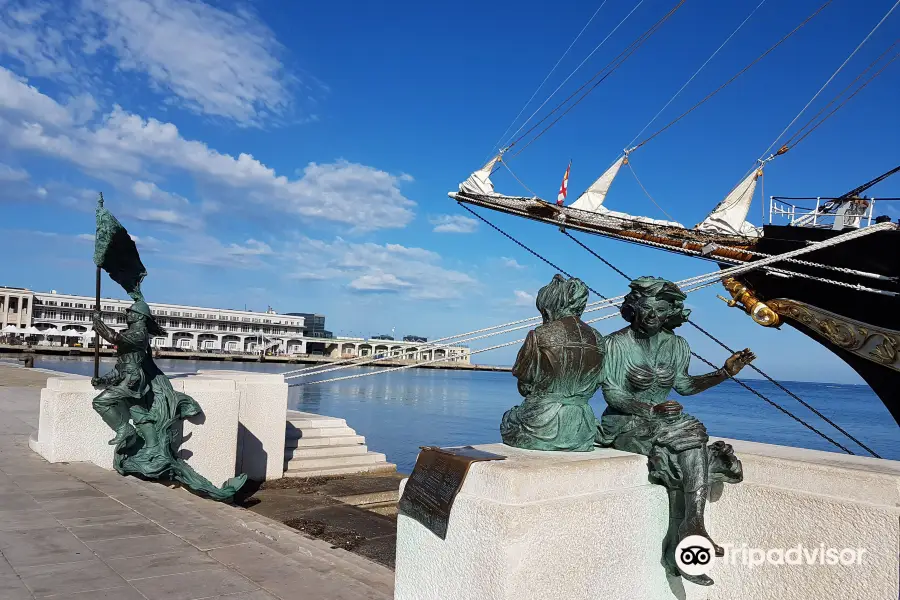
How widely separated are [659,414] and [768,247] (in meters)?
11.2

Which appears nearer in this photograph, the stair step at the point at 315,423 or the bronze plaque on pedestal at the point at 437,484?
the bronze plaque on pedestal at the point at 437,484

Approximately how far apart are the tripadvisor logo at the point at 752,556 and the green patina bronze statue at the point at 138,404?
5166mm

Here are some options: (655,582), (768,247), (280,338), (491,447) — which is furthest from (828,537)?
(280,338)

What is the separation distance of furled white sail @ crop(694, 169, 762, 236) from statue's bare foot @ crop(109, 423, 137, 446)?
37.8 ft

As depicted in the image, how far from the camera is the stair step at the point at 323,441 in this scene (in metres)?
10.6

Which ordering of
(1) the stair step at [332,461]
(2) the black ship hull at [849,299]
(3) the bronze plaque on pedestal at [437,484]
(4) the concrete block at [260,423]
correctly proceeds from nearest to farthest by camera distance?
(3) the bronze plaque on pedestal at [437,484]
(4) the concrete block at [260,423]
(1) the stair step at [332,461]
(2) the black ship hull at [849,299]

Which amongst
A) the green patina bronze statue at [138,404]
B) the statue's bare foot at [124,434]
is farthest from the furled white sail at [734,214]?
the statue's bare foot at [124,434]

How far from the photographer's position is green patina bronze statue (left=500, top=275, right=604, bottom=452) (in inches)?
155

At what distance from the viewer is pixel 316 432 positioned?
11164 millimetres

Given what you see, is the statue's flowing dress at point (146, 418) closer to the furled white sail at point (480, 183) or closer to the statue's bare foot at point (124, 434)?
the statue's bare foot at point (124, 434)

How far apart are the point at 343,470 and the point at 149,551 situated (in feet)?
19.4

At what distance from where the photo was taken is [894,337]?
11.4 meters

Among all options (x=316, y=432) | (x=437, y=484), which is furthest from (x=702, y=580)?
(x=316, y=432)

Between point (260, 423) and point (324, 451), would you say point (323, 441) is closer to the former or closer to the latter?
point (324, 451)
